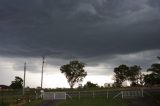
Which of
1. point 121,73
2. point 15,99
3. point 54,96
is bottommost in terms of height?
point 15,99

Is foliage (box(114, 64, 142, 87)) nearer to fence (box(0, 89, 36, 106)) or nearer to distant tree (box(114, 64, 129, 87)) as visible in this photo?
distant tree (box(114, 64, 129, 87))

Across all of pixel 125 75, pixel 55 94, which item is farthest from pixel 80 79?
pixel 55 94

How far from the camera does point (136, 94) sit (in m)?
65.6

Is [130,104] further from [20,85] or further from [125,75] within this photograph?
[125,75]

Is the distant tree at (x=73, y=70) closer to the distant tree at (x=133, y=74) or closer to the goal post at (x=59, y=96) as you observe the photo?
the distant tree at (x=133, y=74)

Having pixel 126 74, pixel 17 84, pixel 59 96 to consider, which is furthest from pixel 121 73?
pixel 59 96

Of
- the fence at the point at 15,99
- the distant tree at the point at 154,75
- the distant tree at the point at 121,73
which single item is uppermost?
the distant tree at the point at 121,73

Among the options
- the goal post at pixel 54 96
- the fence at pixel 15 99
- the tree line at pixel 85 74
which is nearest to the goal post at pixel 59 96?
the goal post at pixel 54 96

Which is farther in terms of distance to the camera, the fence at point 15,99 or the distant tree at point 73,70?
the distant tree at point 73,70

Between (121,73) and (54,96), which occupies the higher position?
(121,73)

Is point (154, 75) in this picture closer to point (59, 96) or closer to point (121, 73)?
point (59, 96)

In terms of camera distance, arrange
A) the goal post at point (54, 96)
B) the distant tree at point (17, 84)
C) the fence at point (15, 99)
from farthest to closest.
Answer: the distant tree at point (17, 84), the goal post at point (54, 96), the fence at point (15, 99)

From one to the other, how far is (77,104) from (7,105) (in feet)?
32.6

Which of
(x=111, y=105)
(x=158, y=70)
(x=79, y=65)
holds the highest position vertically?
(x=79, y=65)
